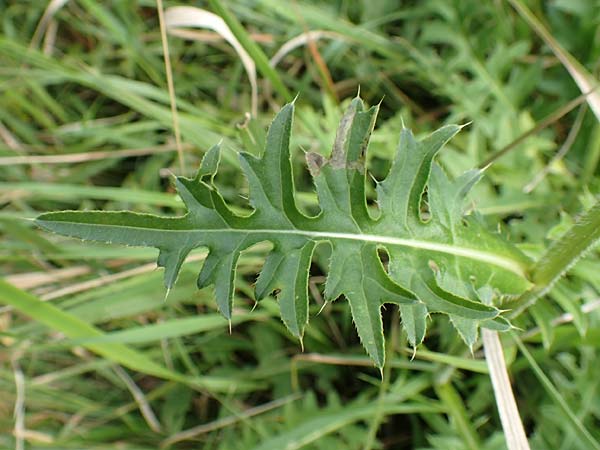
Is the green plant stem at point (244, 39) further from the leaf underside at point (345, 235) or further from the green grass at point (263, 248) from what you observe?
the leaf underside at point (345, 235)

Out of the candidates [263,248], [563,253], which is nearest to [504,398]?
[563,253]

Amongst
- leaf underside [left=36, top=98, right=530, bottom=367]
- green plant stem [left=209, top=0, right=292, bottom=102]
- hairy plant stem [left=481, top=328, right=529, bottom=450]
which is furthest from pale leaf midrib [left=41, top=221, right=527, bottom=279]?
green plant stem [left=209, top=0, right=292, bottom=102]

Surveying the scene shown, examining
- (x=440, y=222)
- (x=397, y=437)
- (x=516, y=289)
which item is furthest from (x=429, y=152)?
(x=397, y=437)

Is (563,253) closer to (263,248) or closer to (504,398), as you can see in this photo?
(504,398)

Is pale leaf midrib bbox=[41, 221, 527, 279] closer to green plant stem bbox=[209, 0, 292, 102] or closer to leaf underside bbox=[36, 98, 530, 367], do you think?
leaf underside bbox=[36, 98, 530, 367]

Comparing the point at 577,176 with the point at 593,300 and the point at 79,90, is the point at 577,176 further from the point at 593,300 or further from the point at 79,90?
the point at 79,90

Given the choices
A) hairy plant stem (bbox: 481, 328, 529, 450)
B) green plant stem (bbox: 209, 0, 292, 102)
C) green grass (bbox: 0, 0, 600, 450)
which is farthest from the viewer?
green grass (bbox: 0, 0, 600, 450)

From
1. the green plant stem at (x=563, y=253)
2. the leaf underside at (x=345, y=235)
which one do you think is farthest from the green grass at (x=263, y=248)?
the leaf underside at (x=345, y=235)
